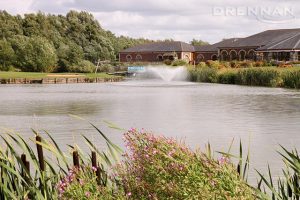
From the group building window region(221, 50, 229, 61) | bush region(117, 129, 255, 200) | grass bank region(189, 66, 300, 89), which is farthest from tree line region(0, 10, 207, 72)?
bush region(117, 129, 255, 200)

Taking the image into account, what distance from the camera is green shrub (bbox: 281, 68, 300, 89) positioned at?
155 feet

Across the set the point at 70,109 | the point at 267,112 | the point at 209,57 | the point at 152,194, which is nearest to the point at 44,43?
the point at 209,57

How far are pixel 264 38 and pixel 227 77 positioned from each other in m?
35.5

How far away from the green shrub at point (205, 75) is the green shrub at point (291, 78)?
11755 millimetres

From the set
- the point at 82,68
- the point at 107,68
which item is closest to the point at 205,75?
the point at 107,68

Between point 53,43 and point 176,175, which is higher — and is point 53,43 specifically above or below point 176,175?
above

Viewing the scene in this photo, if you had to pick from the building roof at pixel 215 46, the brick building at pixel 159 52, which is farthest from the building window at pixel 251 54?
the brick building at pixel 159 52

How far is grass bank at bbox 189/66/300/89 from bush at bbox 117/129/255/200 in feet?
140

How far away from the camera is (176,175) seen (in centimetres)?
546

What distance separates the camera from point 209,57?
10506cm

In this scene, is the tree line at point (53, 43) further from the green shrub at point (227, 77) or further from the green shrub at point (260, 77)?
the green shrub at point (260, 77)

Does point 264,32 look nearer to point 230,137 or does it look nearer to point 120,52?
point 120,52

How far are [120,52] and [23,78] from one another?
142ft

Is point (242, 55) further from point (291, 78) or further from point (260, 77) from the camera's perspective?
point (291, 78)
